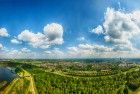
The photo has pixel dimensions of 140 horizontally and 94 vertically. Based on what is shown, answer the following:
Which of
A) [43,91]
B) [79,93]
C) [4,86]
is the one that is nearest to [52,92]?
[43,91]

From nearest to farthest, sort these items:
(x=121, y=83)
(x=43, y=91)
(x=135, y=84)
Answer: (x=43, y=91), (x=135, y=84), (x=121, y=83)

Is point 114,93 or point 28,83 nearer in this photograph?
point 114,93

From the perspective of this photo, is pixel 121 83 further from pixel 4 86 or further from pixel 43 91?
pixel 4 86

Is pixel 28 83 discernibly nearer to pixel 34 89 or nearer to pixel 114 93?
pixel 34 89

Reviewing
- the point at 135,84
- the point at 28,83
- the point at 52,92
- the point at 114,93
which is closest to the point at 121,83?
the point at 135,84

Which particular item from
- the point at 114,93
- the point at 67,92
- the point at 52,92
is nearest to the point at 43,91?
the point at 52,92

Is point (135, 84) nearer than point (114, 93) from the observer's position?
No

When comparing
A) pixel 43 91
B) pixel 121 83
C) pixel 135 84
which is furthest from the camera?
pixel 121 83

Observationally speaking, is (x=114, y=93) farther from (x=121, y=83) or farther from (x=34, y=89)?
(x=34, y=89)
